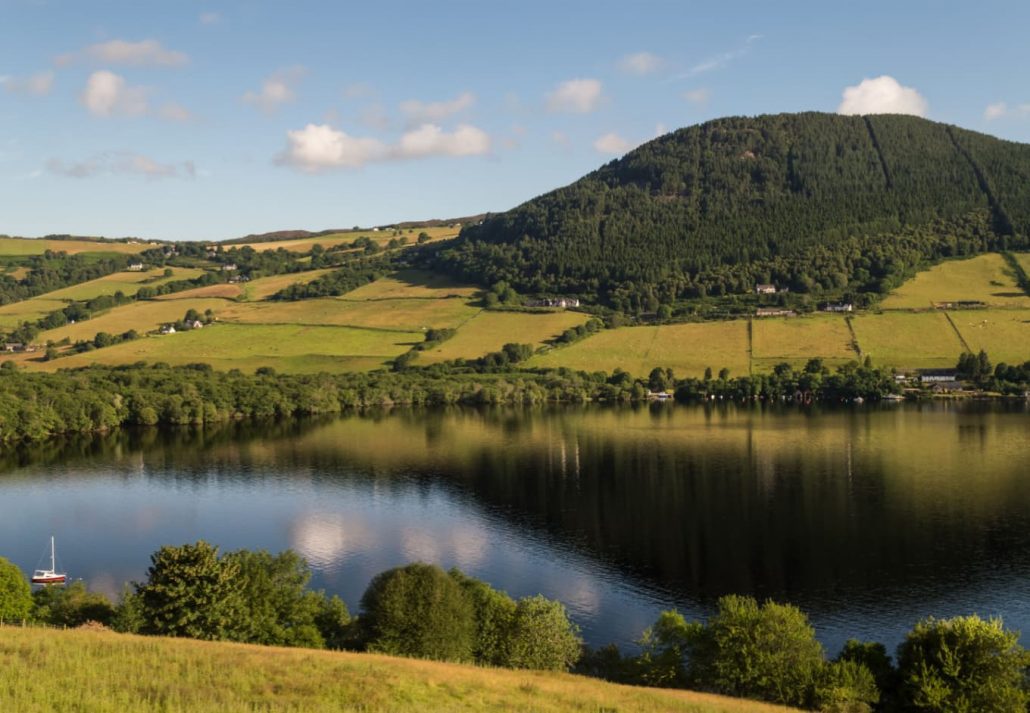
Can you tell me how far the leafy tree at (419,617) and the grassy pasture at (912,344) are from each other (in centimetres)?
15702

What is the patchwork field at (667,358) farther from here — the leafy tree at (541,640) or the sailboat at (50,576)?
the leafy tree at (541,640)

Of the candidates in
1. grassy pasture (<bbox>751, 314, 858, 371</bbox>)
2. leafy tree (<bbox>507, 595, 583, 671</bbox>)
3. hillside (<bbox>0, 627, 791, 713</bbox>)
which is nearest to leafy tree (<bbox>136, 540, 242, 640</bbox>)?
hillside (<bbox>0, 627, 791, 713</bbox>)

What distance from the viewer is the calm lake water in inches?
2603

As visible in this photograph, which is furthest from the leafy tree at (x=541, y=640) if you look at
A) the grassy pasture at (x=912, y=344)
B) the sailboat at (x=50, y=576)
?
the grassy pasture at (x=912, y=344)

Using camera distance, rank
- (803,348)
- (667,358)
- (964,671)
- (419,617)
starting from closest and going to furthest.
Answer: (964,671), (419,617), (803,348), (667,358)

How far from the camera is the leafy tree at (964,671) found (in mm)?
38469

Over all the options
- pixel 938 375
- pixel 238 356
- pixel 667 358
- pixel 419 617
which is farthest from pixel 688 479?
pixel 238 356

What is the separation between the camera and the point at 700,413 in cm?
15938

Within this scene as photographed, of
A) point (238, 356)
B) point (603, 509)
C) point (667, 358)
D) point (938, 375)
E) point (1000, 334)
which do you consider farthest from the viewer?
point (667, 358)

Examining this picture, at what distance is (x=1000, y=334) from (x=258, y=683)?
197m

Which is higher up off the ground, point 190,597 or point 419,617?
point 190,597

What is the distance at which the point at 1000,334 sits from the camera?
7510 inches

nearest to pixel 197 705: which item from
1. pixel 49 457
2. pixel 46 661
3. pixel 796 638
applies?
pixel 46 661

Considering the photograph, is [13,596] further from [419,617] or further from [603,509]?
[603,509]
